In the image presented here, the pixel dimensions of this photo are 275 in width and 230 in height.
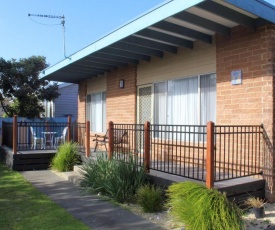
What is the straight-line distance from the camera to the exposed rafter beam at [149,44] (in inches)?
271

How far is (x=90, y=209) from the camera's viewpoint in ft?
17.7

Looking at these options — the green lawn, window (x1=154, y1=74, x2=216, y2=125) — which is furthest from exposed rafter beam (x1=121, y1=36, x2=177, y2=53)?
the green lawn

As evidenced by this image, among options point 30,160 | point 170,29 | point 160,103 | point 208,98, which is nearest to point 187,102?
point 208,98

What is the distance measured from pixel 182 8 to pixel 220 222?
10.2 feet

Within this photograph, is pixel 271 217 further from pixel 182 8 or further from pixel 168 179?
pixel 182 8

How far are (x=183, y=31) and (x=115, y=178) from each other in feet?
10.2

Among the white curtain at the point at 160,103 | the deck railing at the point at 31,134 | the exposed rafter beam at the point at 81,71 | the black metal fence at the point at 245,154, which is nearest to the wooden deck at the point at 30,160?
the deck railing at the point at 31,134

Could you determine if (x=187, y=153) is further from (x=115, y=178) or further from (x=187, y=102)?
(x=115, y=178)

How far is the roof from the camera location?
504 cm

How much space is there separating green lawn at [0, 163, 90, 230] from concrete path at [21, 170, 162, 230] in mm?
173

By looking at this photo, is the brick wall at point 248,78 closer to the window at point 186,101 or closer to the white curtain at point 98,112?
the window at point 186,101

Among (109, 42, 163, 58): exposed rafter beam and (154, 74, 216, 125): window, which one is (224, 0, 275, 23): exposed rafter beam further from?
(109, 42, 163, 58): exposed rafter beam

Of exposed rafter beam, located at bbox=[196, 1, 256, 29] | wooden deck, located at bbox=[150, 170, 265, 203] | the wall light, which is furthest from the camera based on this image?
the wall light

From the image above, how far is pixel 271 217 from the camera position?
15.8 ft
